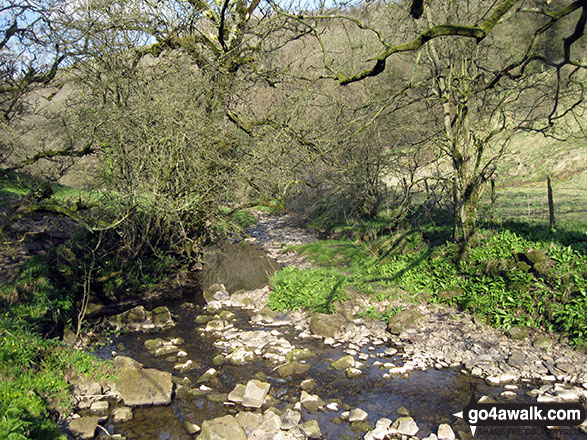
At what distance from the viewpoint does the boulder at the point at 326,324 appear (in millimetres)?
9672

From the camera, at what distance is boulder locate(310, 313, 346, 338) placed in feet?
31.7

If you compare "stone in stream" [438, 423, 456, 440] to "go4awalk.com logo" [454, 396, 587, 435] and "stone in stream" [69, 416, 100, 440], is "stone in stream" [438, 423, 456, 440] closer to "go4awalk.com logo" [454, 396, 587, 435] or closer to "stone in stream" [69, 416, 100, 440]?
"go4awalk.com logo" [454, 396, 587, 435]

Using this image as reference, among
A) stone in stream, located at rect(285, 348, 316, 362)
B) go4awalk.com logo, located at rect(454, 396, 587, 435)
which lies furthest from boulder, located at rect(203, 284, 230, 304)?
go4awalk.com logo, located at rect(454, 396, 587, 435)

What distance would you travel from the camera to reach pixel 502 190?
17.8 metres

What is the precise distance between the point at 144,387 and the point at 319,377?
2909mm

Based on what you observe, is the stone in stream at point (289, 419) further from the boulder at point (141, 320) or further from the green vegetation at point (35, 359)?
the boulder at point (141, 320)

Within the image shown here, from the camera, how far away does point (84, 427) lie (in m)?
6.11

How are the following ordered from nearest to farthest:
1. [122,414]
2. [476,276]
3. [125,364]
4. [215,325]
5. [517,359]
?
[122,414], [517,359], [125,364], [476,276], [215,325]

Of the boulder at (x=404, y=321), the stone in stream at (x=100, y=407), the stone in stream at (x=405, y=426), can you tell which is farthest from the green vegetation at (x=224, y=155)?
the stone in stream at (x=405, y=426)

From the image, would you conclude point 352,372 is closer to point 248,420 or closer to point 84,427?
point 248,420

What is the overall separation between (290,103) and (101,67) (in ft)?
15.6

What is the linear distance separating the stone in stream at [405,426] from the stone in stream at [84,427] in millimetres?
4086

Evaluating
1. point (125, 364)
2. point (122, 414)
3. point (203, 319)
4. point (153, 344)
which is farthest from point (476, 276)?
point (122, 414)

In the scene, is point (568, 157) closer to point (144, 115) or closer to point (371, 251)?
point (371, 251)
